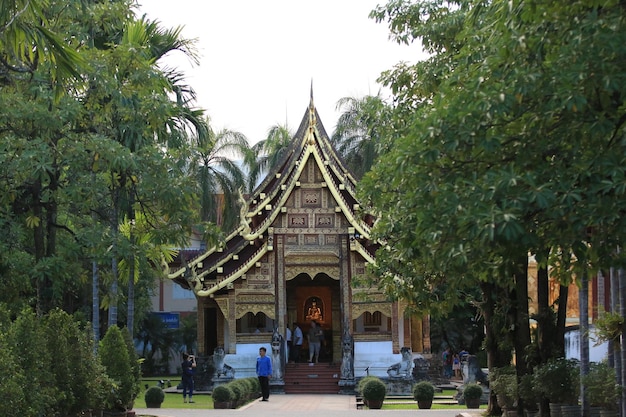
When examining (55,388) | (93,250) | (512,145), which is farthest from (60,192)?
(512,145)

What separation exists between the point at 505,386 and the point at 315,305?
2058 centimetres

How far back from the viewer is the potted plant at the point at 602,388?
1261 cm

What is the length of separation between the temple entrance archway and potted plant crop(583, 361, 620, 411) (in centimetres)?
2360

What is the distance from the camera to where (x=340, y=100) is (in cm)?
5034

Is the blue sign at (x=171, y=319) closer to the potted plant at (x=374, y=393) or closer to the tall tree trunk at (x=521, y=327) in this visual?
the potted plant at (x=374, y=393)

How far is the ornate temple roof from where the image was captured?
33438 mm

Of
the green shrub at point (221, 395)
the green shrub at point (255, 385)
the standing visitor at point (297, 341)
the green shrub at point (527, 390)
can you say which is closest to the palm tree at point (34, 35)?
the green shrub at point (527, 390)

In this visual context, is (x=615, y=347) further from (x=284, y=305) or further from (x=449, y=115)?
(x=284, y=305)

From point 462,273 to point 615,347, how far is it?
4.05 metres

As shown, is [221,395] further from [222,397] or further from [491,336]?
[491,336]

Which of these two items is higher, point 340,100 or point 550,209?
point 340,100

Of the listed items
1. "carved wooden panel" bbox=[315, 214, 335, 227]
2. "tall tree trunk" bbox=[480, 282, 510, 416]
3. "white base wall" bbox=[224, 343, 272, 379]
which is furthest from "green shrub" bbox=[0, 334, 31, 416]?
"carved wooden panel" bbox=[315, 214, 335, 227]

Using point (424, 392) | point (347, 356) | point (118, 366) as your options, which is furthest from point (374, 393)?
point (118, 366)

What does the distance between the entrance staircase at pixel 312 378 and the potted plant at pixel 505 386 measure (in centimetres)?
1467
